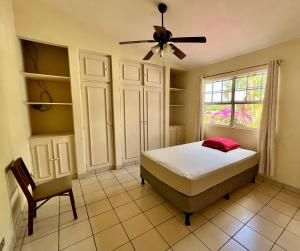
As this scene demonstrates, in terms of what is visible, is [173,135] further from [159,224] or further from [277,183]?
[159,224]

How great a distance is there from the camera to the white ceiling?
1.89 meters

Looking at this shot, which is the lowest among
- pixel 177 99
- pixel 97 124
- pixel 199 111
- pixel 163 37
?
pixel 97 124

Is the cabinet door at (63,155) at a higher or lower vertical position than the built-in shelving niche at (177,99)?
lower

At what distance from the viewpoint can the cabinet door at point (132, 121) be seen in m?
3.33

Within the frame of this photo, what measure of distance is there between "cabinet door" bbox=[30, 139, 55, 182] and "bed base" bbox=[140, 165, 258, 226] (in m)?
1.75

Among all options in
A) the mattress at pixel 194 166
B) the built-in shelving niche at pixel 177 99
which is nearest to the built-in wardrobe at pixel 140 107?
the built-in shelving niche at pixel 177 99

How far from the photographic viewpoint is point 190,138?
14.1ft

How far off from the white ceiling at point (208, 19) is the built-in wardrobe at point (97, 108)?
649mm

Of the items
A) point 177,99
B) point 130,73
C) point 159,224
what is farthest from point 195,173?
point 177,99

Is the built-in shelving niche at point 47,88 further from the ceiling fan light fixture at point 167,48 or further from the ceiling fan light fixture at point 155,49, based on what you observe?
the ceiling fan light fixture at point 167,48

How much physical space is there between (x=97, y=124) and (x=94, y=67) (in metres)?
1.14

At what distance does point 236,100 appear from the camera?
316 centimetres

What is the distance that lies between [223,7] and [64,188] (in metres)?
3.10

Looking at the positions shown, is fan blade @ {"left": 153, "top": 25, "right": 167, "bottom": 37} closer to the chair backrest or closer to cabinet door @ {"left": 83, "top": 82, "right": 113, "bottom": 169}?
cabinet door @ {"left": 83, "top": 82, "right": 113, "bottom": 169}
